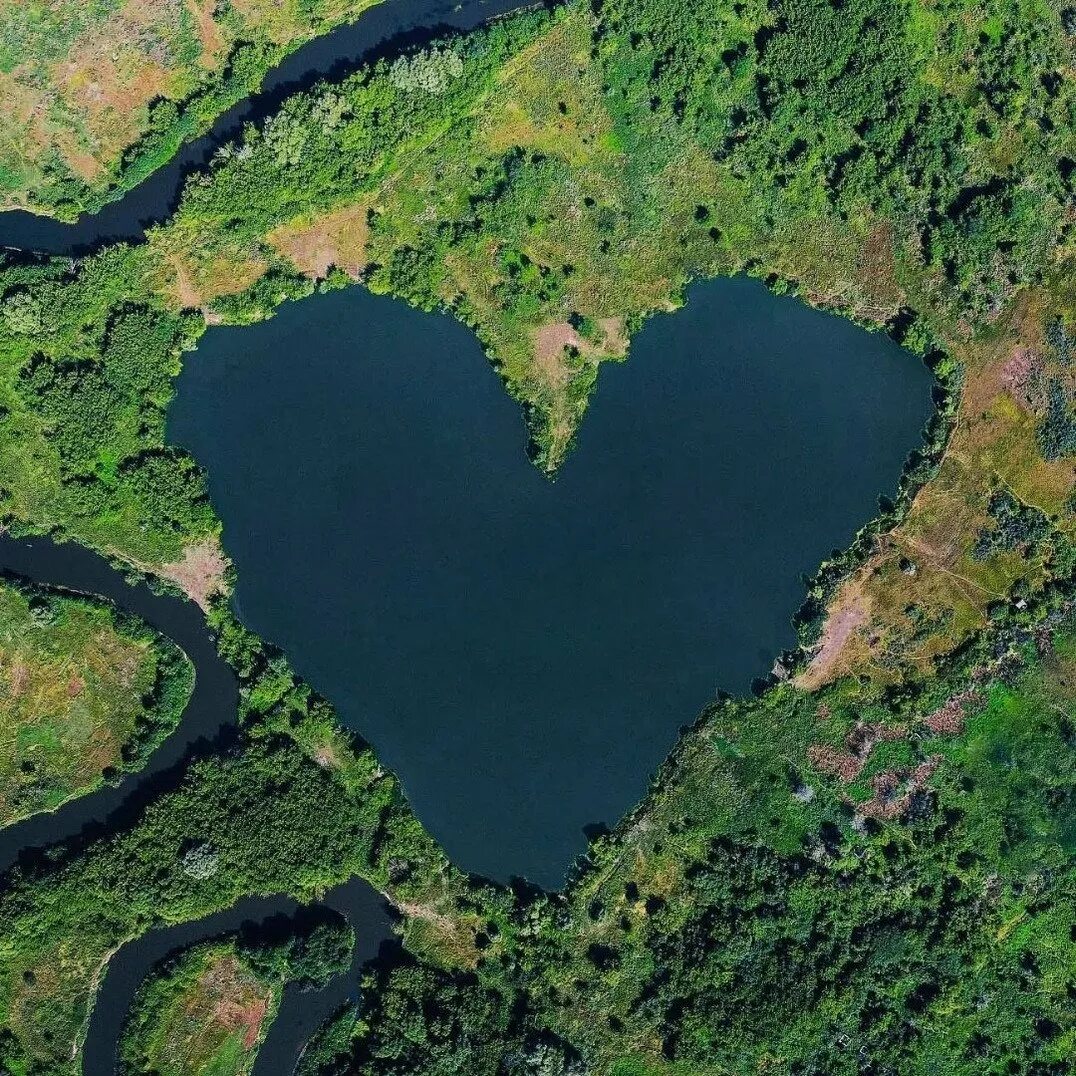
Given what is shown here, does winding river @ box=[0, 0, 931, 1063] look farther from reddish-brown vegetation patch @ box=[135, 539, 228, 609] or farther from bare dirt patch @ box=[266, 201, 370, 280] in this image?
bare dirt patch @ box=[266, 201, 370, 280]

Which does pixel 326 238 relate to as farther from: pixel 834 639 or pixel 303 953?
pixel 303 953

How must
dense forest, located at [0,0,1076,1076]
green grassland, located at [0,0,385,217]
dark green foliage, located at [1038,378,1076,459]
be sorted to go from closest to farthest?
dense forest, located at [0,0,1076,1076], green grassland, located at [0,0,385,217], dark green foliage, located at [1038,378,1076,459]

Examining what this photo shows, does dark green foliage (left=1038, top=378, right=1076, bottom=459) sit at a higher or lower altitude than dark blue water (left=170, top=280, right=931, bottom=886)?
higher

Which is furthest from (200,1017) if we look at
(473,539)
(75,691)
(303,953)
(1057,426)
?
(1057,426)

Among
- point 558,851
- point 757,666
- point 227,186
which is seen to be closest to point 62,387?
point 227,186

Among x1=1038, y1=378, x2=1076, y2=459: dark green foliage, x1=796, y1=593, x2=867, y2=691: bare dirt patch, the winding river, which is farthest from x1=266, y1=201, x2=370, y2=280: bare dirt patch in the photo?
x1=1038, y1=378, x2=1076, y2=459: dark green foliage

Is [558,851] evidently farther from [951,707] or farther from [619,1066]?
[951,707]

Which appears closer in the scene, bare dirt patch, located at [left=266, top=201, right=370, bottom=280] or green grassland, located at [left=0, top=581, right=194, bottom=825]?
green grassland, located at [left=0, top=581, right=194, bottom=825]
